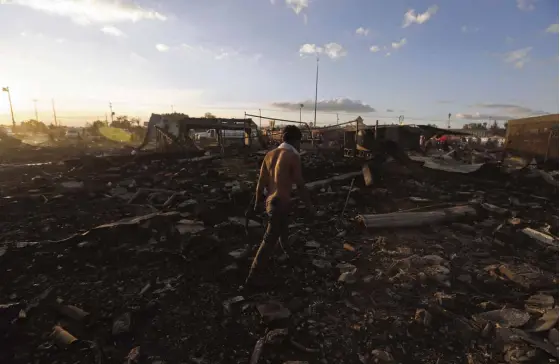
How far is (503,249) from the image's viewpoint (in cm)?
502

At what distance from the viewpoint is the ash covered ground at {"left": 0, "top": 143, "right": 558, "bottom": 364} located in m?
2.78

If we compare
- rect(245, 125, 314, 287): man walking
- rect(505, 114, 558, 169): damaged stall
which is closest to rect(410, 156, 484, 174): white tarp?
rect(505, 114, 558, 169): damaged stall

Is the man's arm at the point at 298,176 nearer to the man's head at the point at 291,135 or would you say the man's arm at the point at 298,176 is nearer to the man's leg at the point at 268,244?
the man's head at the point at 291,135

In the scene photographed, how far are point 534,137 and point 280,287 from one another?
41.1ft

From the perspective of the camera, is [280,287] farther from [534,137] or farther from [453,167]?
[534,137]

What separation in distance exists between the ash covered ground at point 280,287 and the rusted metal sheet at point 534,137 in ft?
15.8

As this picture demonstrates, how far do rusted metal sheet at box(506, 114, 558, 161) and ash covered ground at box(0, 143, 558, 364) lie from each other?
4.81m

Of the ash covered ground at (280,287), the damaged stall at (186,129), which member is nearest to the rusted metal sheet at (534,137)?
the ash covered ground at (280,287)

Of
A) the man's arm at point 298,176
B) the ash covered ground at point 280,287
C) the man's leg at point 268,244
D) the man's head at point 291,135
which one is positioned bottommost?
the ash covered ground at point 280,287

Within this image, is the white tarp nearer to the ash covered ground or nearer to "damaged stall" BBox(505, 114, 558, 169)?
"damaged stall" BBox(505, 114, 558, 169)

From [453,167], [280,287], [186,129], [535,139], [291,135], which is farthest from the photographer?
[186,129]

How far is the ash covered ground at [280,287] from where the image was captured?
2.78 meters

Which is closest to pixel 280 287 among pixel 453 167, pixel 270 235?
pixel 270 235

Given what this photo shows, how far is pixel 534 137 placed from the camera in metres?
11.4
